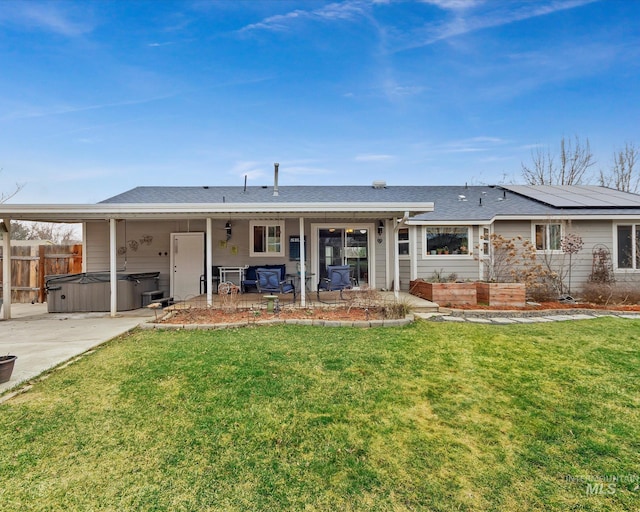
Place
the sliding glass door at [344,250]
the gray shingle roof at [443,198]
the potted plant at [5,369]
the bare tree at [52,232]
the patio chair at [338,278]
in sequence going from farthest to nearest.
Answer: the bare tree at [52,232], the sliding glass door at [344,250], the gray shingle roof at [443,198], the patio chair at [338,278], the potted plant at [5,369]

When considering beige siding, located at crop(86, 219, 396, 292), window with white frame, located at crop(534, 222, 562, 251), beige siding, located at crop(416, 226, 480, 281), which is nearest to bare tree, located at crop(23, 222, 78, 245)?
beige siding, located at crop(86, 219, 396, 292)

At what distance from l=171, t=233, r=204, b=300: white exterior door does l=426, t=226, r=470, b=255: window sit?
6767mm

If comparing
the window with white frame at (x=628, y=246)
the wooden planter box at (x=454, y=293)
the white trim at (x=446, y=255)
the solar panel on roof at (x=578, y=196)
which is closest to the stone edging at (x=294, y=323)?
the wooden planter box at (x=454, y=293)

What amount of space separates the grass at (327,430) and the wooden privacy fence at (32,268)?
7.42m

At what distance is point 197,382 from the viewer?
339 centimetres

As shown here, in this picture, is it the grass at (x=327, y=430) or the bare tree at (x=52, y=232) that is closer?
the grass at (x=327, y=430)

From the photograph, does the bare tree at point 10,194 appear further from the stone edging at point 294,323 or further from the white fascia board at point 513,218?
the white fascia board at point 513,218

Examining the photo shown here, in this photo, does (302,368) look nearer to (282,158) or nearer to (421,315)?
(421,315)

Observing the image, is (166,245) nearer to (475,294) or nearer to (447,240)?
(447,240)

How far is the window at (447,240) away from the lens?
935 cm

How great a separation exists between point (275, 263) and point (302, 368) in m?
5.94

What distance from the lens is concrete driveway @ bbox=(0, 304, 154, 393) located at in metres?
3.95

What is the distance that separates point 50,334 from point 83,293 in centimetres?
247

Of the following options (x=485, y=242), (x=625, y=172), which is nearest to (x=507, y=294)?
(x=485, y=242)
